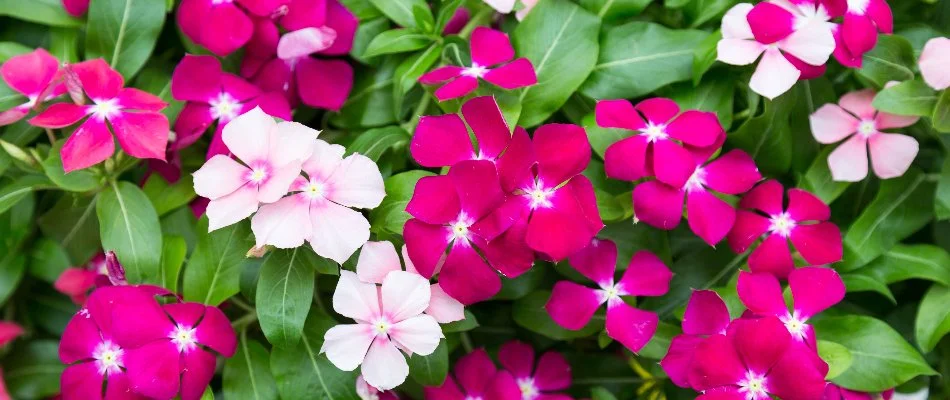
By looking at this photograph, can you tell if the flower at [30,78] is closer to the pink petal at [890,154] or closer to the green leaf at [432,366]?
the green leaf at [432,366]

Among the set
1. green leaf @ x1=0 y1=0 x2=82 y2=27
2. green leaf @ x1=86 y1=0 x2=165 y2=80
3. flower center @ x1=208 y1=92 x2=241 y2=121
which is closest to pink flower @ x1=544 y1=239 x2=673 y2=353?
flower center @ x1=208 y1=92 x2=241 y2=121

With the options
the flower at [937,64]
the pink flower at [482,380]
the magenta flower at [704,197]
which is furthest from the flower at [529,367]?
the flower at [937,64]

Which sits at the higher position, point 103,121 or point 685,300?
point 103,121

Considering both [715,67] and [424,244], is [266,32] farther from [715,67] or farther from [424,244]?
[715,67]

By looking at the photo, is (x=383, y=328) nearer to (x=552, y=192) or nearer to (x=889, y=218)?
(x=552, y=192)

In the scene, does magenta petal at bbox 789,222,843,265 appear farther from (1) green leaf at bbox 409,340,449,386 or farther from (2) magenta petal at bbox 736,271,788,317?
(1) green leaf at bbox 409,340,449,386

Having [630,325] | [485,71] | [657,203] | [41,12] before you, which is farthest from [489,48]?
[41,12]

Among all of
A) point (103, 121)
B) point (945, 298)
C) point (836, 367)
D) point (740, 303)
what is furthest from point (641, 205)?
point (103, 121)
